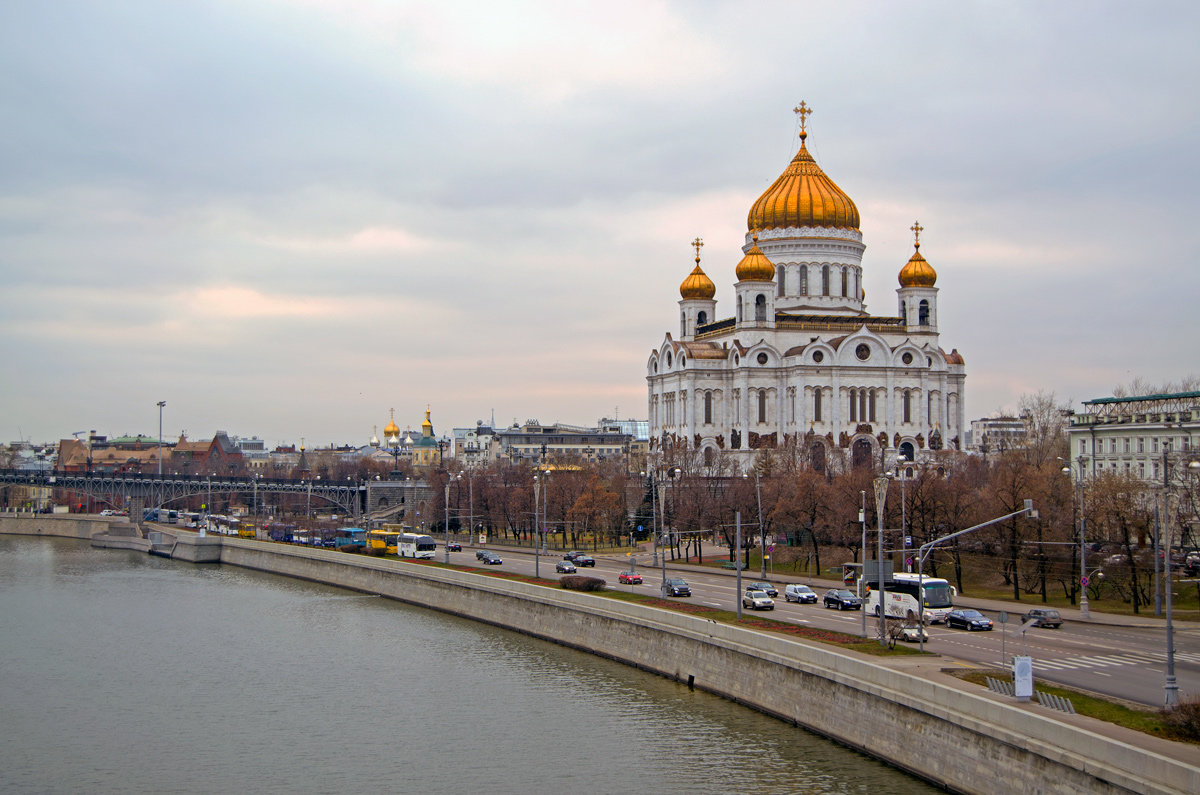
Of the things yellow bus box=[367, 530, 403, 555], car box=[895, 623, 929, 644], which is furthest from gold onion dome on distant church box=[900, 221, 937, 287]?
car box=[895, 623, 929, 644]

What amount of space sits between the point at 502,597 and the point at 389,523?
65.0 metres

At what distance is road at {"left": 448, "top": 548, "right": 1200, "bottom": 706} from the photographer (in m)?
28.7

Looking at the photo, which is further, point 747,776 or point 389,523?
point 389,523

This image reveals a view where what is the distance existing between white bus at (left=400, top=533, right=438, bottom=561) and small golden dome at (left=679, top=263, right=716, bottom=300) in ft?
133

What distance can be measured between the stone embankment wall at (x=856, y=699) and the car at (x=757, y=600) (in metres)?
4.83

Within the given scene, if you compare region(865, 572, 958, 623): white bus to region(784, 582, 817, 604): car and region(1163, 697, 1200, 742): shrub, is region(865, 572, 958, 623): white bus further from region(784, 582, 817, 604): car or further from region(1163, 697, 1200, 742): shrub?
region(1163, 697, 1200, 742): shrub

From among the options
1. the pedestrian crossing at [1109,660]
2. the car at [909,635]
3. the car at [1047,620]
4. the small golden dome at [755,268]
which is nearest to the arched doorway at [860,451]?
the small golden dome at [755,268]

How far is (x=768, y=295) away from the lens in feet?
315

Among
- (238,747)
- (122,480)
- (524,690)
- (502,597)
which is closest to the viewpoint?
(238,747)

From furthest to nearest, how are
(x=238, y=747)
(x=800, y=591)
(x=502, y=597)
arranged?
1. (x=502, y=597)
2. (x=800, y=591)
3. (x=238, y=747)

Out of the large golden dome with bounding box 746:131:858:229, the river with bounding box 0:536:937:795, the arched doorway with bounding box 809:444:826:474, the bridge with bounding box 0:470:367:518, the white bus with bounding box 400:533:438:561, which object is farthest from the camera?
the bridge with bounding box 0:470:367:518

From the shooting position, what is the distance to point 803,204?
100 m

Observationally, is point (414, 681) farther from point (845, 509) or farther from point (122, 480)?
point (122, 480)

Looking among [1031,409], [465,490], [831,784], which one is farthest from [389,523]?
[831,784]
